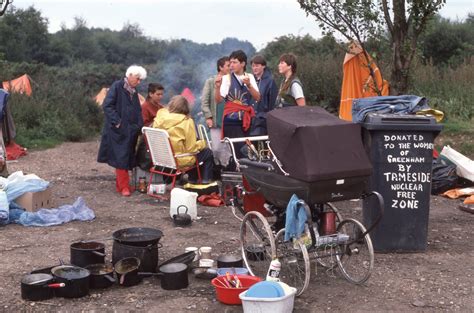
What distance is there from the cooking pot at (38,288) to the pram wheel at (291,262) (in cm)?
171

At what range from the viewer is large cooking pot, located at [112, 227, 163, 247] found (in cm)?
560

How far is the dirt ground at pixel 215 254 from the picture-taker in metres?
5.06

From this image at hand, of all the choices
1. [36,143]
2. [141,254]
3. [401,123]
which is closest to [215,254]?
[141,254]

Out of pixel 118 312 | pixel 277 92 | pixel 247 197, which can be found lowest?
pixel 118 312

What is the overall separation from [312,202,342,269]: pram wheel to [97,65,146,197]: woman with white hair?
386cm

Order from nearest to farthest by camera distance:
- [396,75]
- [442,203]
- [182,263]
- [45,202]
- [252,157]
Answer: [182,263], [252,157], [45,202], [442,203], [396,75]

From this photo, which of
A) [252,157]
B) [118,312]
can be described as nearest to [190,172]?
[252,157]

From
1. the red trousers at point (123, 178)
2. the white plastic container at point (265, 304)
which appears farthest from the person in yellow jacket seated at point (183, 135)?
the white plastic container at point (265, 304)

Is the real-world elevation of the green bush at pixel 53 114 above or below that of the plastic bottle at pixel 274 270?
above

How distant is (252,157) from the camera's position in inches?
241

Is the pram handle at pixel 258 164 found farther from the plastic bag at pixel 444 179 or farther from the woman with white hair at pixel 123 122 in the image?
the plastic bag at pixel 444 179

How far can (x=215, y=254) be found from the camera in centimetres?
635

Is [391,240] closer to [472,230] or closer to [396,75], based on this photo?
[472,230]

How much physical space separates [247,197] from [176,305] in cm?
129
